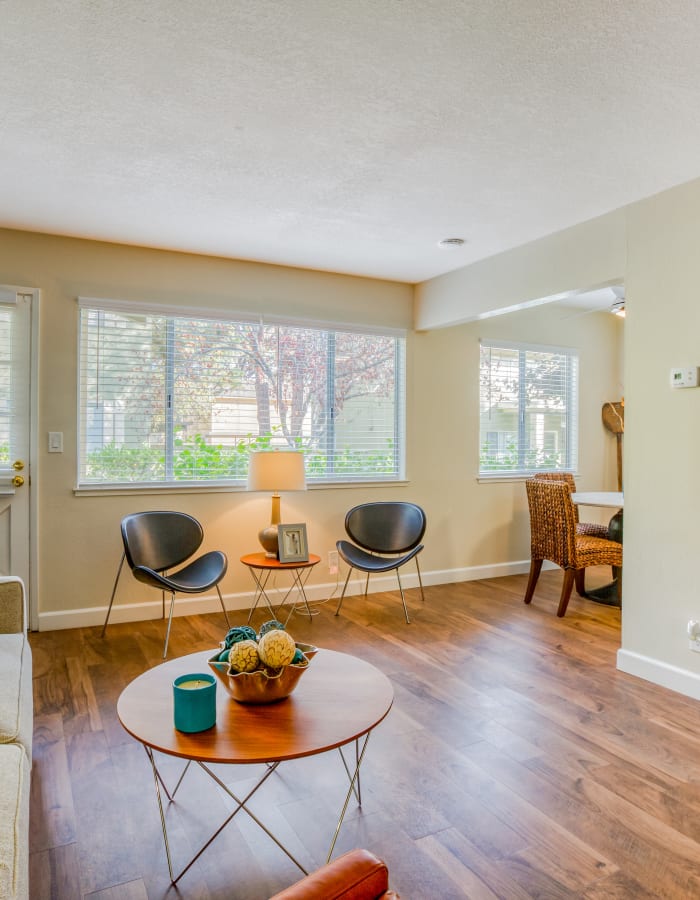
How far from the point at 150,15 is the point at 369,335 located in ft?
10.9

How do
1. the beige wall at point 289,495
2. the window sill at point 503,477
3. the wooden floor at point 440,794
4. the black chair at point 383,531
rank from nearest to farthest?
the wooden floor at point 440,794, the beige wall at point 289,495, the black chair at point 383,531, the window sill at point 503,477

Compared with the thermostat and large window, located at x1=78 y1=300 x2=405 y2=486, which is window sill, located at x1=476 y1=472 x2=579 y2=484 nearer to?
large window, located at x1=78 y1=300 x2=405 y2=486

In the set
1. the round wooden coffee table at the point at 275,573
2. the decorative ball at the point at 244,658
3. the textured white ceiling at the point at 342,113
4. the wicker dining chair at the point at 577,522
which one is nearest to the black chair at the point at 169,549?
the round wooden coffee table at the point at 275,573

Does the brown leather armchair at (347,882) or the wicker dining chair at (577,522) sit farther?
the wicker dining chair at (577,522)

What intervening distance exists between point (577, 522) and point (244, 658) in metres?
3.73

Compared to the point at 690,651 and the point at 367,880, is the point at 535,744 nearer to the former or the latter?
the point at 690,651

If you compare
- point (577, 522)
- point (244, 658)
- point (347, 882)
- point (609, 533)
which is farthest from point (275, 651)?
point (609, 533)

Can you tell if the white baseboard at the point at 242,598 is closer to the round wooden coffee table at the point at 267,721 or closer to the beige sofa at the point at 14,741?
the beige sofa at the point at 14,741

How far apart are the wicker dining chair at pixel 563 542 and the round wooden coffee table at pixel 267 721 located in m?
2.65

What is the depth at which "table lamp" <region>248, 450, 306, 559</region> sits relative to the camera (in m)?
4.20

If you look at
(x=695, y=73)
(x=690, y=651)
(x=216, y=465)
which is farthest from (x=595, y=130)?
(x=216, y=465)

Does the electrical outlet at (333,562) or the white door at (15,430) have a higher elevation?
the white door at (15,430)

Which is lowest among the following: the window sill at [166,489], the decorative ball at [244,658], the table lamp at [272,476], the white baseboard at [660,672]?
the white baseboard at [660,672]

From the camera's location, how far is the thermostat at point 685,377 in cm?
299
